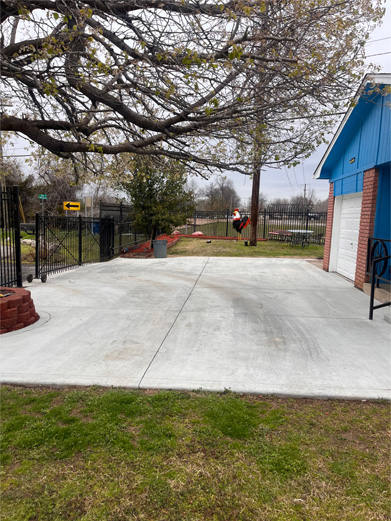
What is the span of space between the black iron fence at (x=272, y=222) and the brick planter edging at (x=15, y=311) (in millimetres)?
17860

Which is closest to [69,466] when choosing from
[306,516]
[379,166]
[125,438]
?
[125,438]

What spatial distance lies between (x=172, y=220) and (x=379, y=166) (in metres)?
10.3

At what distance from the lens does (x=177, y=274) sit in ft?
34.1

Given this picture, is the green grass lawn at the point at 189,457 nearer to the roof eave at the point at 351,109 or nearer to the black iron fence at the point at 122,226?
the roof eave at the point at 351,109

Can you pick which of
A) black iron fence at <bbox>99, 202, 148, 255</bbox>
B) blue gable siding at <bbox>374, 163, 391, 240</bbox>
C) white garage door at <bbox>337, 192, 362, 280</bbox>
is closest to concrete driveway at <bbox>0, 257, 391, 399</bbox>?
white garage door at <bbox>337, 192, 362, 280</bbox>

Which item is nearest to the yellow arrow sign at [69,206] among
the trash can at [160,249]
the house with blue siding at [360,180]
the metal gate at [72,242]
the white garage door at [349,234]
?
the metal gate at [72,242]

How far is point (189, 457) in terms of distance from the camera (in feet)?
8.54

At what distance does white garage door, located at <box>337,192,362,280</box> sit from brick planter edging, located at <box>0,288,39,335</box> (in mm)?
7733

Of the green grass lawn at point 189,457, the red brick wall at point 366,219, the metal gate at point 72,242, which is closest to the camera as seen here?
the green grass lawn at point 189,457

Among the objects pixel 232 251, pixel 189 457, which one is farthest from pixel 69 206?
pixel 189 457

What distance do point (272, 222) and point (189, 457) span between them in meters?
23.2

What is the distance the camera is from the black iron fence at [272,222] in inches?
908

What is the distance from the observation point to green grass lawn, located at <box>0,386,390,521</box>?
7.06 feet

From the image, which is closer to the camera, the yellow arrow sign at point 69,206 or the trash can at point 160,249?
the trash can at point 160,249
